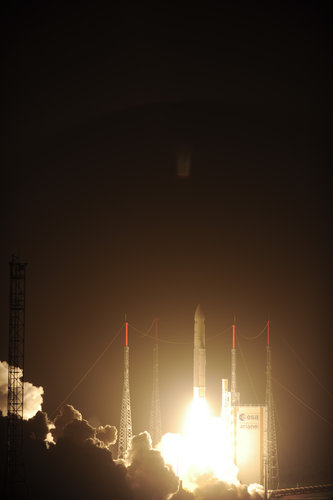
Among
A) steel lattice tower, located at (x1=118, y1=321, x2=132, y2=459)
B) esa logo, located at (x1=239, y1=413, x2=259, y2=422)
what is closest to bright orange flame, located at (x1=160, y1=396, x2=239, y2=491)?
esa logo, located at (x1=239, y1=413, x2=259, y2=422)

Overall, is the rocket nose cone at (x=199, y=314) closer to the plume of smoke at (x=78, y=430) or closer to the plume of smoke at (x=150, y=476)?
the plume of smoke at (x=150, y=476)

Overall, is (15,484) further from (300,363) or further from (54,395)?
(300,363)

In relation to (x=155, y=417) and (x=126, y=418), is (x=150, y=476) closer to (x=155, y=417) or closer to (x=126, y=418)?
(x=126, y=418)

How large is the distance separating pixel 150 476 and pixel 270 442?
927 cm

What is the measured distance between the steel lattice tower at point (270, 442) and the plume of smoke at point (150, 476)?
288 inches

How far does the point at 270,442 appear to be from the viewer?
5138 cm

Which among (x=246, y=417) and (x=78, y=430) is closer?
(x=78, y=430)

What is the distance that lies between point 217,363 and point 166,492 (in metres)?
12.8

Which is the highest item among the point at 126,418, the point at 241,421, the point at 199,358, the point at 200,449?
the point at 199,358

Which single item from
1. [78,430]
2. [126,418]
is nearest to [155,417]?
[126,418]

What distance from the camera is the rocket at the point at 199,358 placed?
50500 mm

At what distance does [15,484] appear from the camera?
42.9 m

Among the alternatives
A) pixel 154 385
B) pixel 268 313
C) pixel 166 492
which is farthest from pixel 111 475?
pixel 268 313

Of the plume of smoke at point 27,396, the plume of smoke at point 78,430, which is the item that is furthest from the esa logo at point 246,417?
the plume of smoke at point 27,396
